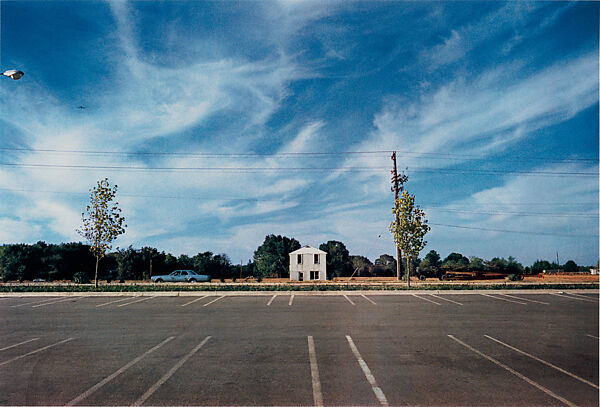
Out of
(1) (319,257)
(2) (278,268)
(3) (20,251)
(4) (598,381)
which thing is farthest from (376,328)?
(3) (20,251)

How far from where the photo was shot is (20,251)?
45469 mm

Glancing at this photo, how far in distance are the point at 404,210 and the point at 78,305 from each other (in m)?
23.5

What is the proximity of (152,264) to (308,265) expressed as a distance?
21122 millimetres

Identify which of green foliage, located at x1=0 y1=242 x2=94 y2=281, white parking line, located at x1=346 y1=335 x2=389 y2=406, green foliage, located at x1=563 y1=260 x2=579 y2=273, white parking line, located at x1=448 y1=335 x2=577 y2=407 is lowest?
green foliage, located at x1=563 y1=260 x2=579 y2=273

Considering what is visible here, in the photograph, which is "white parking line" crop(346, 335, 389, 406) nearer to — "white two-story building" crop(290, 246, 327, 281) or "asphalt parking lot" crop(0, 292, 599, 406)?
"asphalt parking lot" crop(0, 292, 599, 406)

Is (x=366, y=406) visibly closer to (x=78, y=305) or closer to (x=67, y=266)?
(x=78, y=305)

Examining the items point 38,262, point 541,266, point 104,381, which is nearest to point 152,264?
point 38,262

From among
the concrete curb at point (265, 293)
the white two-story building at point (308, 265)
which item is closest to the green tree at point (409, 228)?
the concrete curb at point (265, 293)

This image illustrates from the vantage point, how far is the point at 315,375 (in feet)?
22.6

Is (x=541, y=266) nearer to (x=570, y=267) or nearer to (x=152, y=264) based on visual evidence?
(x=570, y=267)

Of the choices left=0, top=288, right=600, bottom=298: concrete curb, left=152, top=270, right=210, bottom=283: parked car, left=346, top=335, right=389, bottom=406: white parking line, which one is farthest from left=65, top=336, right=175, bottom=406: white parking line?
left=152, top=270, right=210, bottom=283: parked car

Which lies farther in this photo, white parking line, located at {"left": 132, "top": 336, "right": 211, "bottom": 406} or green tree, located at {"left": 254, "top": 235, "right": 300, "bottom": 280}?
green tree, located at {"left": 254, "top": 235, "right": 300, "bottom": 280}

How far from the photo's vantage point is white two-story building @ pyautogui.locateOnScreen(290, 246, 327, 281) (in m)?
46.0

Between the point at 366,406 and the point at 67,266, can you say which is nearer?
the point at 366,406
